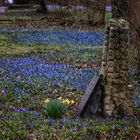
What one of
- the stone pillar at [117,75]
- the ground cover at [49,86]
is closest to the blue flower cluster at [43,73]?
the ground cover at [49,86]

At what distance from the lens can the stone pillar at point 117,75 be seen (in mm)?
8273

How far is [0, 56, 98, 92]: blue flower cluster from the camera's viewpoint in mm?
11344

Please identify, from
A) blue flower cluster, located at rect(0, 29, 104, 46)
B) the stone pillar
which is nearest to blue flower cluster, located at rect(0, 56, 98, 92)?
the stone pillar

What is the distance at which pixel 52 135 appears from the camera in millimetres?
6875

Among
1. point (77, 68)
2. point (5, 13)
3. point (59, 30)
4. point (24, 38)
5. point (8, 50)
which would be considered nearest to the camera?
point (77, 68)

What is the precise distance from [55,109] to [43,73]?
4609 millimetres

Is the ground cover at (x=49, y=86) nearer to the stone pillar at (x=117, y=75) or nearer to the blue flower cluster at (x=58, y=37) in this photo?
the blue flower cluster at (x=58, y=37)

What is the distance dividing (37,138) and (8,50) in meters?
11.1

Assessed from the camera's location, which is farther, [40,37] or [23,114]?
[40,37]

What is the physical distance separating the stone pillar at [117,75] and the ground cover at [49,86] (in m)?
0.23

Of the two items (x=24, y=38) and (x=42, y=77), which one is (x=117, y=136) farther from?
(x=24, y=38)

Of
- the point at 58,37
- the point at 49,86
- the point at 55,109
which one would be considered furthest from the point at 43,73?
the point at 58,37

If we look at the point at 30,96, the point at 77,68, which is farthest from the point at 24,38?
the point at 30,96

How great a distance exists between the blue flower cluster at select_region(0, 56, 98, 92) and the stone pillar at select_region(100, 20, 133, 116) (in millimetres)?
2518
